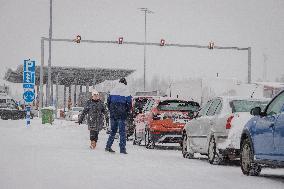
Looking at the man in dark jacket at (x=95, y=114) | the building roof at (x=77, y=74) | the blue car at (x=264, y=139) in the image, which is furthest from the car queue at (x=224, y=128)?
the building roof at (x=77, y=74)

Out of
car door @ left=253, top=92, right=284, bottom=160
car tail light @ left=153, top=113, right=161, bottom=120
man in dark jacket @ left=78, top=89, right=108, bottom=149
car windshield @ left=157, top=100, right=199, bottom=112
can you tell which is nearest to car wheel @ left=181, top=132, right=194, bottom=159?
car tail light @ left=153, top=113, right=161, bottom=120

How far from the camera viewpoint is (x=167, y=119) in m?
20.8

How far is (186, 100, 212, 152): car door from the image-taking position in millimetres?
16500

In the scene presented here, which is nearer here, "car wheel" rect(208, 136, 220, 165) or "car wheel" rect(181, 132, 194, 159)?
"car wheel" rect(208, 136, 220, 165)

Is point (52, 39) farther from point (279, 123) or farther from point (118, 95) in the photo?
point (279, 123)

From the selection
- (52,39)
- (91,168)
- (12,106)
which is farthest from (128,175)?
(12,106)

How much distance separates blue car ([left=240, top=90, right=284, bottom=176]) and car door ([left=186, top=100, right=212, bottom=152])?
3688 millimetres

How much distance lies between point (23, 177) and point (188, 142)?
7179 mm

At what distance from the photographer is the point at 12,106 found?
179 ft

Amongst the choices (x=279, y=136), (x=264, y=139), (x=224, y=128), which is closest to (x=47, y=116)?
(x=224, y=128)

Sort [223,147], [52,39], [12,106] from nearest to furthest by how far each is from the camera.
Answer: [223,147], [52,39], [12,106]

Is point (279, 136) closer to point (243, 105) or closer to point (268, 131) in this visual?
point (268, 131)

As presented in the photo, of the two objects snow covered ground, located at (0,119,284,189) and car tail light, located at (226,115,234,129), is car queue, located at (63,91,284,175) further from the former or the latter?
snow covered ground, located at (0,119,284,189)

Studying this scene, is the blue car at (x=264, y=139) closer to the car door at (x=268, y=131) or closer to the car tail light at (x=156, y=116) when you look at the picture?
the car door at (x=268, y=131)
